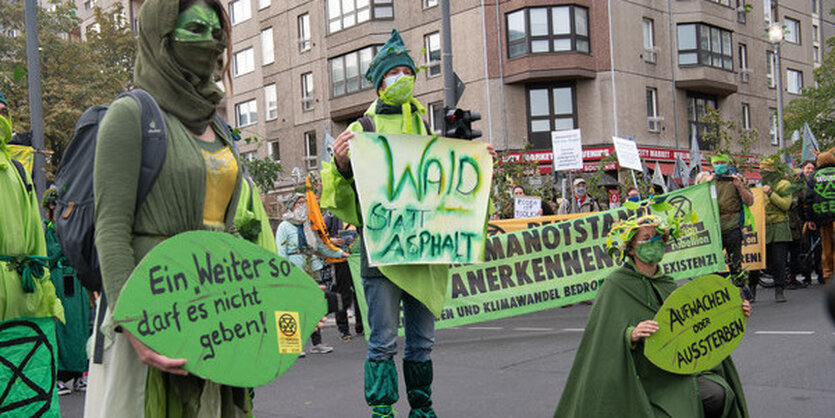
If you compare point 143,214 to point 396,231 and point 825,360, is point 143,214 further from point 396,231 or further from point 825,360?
point 825,360

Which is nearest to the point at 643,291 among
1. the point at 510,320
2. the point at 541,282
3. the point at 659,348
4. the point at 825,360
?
the point at 659,348

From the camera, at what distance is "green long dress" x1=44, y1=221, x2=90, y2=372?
6.52 metres

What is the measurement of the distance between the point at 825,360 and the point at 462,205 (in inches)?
168

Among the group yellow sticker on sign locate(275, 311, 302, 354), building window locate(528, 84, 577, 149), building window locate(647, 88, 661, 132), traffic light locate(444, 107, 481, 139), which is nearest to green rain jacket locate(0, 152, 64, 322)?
yellow sticker on sign locate(275, 311, 302, 354)

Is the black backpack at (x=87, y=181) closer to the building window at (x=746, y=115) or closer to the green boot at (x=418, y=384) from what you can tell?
the green boot at (x=418, y=384)

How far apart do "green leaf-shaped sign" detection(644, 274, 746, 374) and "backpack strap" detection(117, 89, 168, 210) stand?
282 centimetres

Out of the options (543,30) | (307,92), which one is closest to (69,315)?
(543,30)

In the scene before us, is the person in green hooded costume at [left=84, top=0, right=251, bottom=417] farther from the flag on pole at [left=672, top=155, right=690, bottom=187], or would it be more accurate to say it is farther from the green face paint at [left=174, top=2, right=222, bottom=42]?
the flag on pole at [left=672, top=155, right=690, bottom=187]

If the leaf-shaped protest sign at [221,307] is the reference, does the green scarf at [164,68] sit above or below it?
above

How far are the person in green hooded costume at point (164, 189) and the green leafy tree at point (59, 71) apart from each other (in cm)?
2397

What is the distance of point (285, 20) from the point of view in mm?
38531

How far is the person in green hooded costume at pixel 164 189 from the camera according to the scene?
7.57 ft

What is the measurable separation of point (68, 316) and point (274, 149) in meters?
34.3

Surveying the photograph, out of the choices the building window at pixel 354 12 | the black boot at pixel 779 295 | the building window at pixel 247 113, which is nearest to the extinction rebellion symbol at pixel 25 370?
the black boot at pixel 779 295
